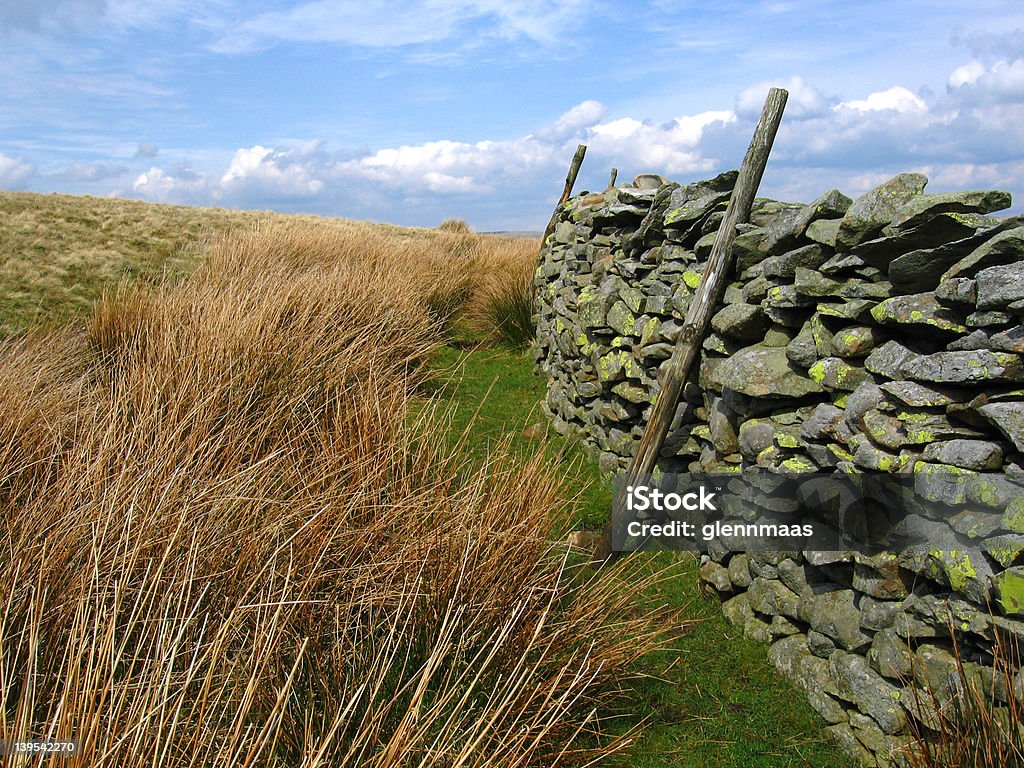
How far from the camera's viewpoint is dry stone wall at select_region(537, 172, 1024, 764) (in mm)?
2680

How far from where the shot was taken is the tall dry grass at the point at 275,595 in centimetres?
201

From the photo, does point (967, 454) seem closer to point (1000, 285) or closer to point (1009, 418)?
point (1009, 418)

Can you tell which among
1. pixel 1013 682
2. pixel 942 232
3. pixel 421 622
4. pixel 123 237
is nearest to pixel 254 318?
pixel 421 622

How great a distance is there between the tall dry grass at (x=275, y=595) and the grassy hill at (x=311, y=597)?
0.05 feet

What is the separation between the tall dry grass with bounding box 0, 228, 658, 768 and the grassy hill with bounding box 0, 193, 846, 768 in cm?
2

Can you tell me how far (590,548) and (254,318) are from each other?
3213 mm

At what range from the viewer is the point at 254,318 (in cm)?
599

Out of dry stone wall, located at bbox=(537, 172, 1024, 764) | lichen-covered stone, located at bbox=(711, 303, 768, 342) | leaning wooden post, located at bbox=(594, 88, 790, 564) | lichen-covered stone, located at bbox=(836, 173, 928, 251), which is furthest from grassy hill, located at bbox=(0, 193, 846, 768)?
lichen-covered stone, located at bbox=(836, 173, 928, 251)

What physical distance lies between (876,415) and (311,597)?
2.32m

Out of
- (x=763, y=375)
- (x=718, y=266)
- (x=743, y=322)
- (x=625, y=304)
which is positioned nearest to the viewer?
(x=763, y=375)

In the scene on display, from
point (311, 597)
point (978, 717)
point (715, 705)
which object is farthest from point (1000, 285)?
point (311, 597)

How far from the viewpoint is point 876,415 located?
3.11 m

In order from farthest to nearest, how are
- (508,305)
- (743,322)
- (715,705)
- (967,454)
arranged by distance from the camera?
(508,305)
(743,322)
(715,705)
(967,454)

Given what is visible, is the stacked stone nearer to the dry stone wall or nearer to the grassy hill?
the dry stone wall
